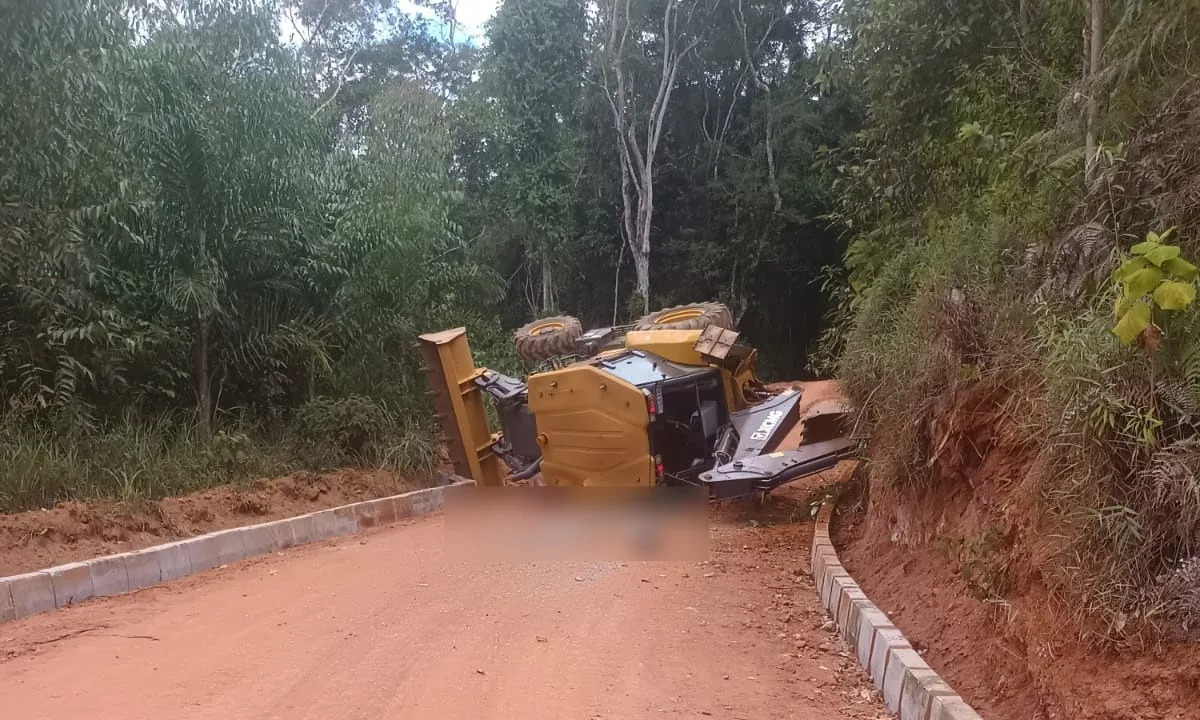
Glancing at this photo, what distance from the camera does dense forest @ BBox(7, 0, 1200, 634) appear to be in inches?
145

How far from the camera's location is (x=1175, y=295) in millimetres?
3383

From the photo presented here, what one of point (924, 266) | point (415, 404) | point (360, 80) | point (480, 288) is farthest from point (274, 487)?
point (360, 80)

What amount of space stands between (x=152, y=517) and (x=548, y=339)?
5.38 metres

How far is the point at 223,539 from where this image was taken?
25.2ft

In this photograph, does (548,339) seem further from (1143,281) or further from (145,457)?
(1143,281)

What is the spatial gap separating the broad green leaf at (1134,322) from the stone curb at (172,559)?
21.2 feet

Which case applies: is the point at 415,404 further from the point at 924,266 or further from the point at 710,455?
the point at 924,266

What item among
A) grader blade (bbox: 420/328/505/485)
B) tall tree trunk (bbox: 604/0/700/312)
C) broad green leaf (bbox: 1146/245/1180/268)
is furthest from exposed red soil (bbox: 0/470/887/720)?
tall tree trunk (bbox: 604/0/700/312)

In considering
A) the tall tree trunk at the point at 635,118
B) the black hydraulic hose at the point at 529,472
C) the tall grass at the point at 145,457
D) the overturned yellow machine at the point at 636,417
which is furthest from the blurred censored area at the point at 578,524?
the tall tree trunk at the point at 635,118

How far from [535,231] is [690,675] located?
2077 centimetres

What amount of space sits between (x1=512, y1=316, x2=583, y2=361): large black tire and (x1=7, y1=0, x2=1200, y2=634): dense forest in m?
1.78

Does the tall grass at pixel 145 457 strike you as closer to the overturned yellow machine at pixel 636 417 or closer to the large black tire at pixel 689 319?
the overturned yellow machine at pixel 636 417

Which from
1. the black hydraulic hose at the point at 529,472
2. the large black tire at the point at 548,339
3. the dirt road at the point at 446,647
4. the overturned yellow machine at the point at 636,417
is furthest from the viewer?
the large black tire at the point at 548,339

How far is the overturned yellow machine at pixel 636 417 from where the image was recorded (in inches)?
334
